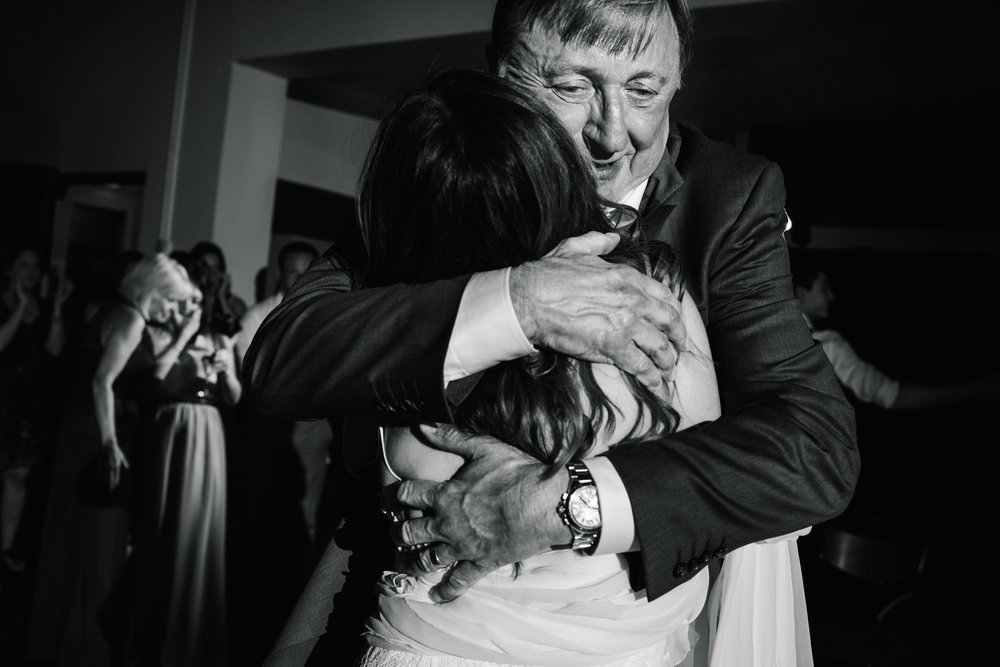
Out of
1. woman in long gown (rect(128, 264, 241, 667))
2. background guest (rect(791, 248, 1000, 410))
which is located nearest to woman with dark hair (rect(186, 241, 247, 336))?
woman in long gown (rect(128, 264, 241, 667))

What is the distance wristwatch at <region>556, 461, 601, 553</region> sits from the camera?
45.7 inches

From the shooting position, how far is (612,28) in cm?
148

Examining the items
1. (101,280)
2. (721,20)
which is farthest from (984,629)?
(101,280)

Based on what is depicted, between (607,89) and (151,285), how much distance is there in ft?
11.2

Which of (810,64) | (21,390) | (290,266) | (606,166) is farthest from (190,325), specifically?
(810,64)

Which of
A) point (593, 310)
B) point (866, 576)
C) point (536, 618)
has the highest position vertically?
point (593, 310)

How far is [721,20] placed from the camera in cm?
539

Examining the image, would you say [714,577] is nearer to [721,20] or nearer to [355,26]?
[721,20]

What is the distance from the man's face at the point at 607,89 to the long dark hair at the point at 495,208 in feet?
0.94

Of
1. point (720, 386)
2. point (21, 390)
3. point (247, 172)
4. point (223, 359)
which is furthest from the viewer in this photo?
point (247, 172)

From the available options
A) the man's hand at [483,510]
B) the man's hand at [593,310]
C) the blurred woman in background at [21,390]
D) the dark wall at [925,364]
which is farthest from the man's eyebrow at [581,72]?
the blurred woman in background at [21,390]

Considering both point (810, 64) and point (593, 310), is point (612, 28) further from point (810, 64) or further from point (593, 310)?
point (810, 64)

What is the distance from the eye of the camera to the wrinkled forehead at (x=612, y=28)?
1474 mm

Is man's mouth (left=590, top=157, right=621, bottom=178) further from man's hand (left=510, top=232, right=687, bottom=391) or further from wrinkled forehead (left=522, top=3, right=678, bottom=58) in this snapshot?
man's hand (left=510, top=232, right=687, bottom=391)
